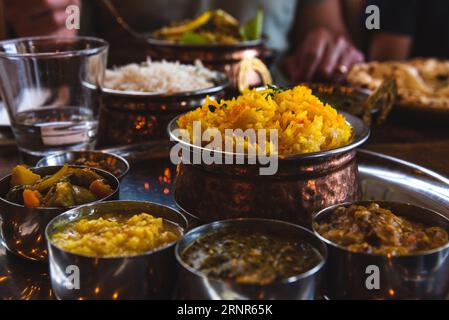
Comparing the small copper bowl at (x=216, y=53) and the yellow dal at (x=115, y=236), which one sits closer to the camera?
the yellow dal at (x=115, y=236)

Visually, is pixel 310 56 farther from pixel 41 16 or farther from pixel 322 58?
pixel 41 16

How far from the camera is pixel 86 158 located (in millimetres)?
→ 1842

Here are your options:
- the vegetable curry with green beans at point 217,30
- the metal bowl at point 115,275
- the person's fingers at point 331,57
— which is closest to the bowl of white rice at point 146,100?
the vegetable curry with green beans at point 217,30

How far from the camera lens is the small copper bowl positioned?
2762 mm

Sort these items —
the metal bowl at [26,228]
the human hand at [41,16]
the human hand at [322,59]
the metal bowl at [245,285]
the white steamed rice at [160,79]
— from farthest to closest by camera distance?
the human hand at [322,59] < the human hand at [41,16] < the white steamed rice at [160,79] < the metal bowl at [26,228] < the metal bowl at [245,285]

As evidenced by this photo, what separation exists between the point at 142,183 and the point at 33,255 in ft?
1.90

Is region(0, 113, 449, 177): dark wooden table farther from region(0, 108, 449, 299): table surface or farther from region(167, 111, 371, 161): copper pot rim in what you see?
region(167, 111, 371, 161): copper pot rim

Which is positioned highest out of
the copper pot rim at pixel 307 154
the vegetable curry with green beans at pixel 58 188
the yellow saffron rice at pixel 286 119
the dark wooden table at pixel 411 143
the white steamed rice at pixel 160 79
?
the yellow saffron rice at pixel 286 119

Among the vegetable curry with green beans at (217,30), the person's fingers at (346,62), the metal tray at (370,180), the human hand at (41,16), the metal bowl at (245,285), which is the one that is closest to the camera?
the metal bowl at (245,285)

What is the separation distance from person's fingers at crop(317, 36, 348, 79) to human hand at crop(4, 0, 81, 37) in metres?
1.54

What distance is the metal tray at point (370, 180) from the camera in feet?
5.78

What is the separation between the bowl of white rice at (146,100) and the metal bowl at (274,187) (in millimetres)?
633

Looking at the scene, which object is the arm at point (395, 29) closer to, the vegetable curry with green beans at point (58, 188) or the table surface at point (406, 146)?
the table surface at point (406, 146)

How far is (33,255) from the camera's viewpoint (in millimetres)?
1390
